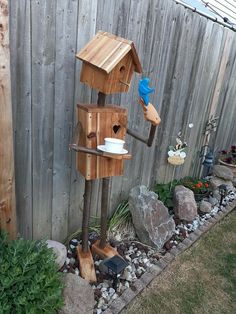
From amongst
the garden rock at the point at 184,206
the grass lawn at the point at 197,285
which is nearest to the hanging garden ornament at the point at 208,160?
the garden rock at the point at 184,206

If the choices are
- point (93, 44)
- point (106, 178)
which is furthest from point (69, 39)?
point (106, 178)

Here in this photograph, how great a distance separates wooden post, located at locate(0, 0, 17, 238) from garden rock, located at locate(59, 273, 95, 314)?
489mm

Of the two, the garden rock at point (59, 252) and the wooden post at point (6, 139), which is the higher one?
the wooden post at point (6, 139)

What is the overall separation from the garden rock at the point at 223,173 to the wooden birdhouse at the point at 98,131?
7.99ft

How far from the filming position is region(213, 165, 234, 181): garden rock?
389 cm

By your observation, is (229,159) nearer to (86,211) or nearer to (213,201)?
(213,201)

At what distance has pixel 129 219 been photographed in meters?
2.76

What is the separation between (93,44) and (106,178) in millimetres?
912

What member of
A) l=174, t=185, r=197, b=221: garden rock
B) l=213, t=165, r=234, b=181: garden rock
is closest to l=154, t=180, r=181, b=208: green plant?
l=174, t=185, r=197, b=221: garden rock

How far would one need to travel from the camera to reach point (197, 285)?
2.26 meters

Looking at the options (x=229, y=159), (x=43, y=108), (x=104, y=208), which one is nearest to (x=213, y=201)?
(x=229, y=159)

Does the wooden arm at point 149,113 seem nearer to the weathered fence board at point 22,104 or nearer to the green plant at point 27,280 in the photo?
the weathered fence board at point 22,104

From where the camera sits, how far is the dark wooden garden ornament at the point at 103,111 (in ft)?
5.13

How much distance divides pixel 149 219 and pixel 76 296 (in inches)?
39.3
